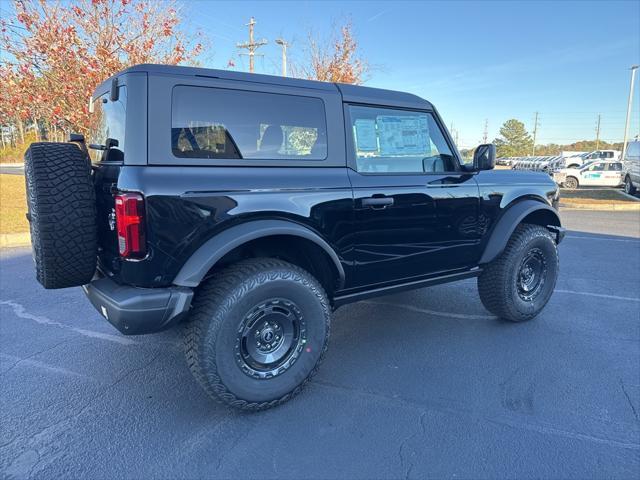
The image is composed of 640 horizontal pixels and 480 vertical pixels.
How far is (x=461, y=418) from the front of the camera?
255 cm

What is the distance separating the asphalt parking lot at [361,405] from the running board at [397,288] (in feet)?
1.68

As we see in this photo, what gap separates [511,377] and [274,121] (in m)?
2.37

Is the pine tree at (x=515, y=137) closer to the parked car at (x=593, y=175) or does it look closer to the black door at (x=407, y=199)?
the parked car at (x=593, y=175)

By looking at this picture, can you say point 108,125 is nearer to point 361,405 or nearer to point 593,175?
point 361,405

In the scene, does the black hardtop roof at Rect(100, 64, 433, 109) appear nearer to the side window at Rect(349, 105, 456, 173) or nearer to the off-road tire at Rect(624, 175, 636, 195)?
the side window at Rect(349, 105, 456, 173)

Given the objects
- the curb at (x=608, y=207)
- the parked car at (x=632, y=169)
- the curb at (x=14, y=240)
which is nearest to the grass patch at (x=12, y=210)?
the curb at (x=14, y=240)

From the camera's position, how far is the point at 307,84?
9.47 ft

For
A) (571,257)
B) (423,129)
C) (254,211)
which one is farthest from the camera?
(571,257)

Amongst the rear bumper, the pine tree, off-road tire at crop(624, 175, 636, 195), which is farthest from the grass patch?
the pine tree

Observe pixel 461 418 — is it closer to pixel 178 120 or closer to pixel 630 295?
pixel 178 120

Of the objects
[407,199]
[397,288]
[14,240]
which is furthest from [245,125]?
[14,240]

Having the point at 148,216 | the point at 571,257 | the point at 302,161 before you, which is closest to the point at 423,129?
the point at 302,161

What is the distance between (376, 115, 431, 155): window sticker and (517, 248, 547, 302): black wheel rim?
1.51m

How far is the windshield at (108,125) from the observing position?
2.38 meters
